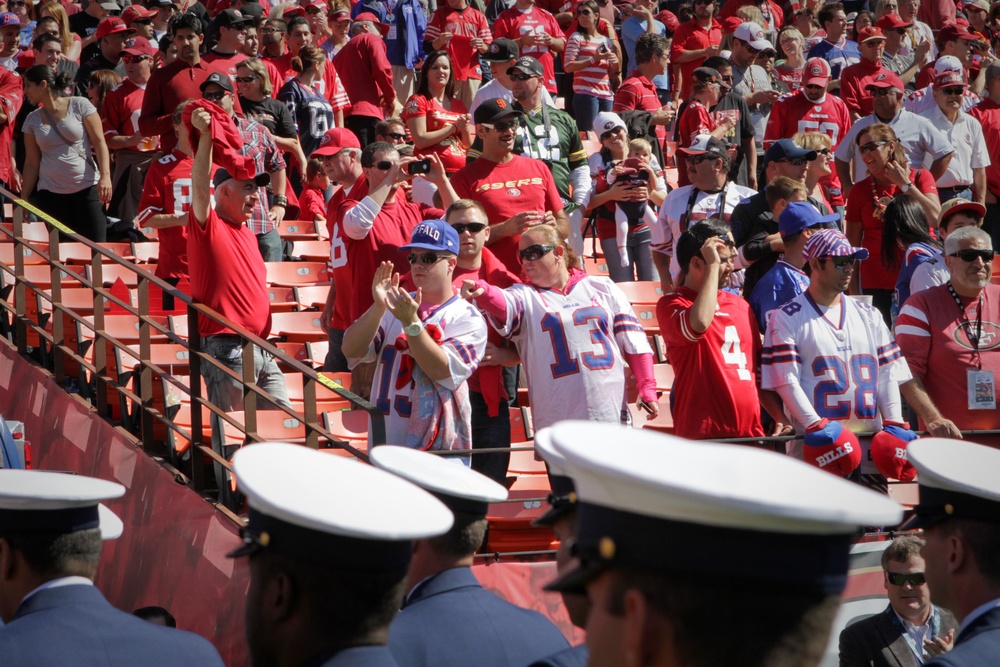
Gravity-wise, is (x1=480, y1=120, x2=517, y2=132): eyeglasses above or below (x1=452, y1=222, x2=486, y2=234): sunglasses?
above

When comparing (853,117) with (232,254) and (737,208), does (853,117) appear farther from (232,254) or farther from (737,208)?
(232,254)

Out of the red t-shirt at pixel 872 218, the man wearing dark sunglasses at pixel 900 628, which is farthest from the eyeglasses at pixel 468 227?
the red t-shirt at pixel 872 218

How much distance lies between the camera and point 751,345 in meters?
6.27

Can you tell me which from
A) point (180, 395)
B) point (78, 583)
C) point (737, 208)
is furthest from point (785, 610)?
point (737, 208)

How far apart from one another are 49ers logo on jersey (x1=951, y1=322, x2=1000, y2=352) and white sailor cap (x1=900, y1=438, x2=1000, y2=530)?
3.73 m

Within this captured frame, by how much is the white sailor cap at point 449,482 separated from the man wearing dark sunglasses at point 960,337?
12.4ft

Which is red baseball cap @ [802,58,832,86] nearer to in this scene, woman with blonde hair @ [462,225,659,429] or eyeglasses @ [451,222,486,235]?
eyeglasses @ [451,222,486,235]

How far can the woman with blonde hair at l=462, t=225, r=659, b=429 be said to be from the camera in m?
5.92

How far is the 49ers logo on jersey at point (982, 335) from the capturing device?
668 cm

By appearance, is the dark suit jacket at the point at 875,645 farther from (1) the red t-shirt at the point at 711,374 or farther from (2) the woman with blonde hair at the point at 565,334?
(2) the woman with blonde hair at the point at 565,334

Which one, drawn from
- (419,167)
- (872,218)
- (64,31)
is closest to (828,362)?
(419,167)

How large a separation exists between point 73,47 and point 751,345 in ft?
30.8

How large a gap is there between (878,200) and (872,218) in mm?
127

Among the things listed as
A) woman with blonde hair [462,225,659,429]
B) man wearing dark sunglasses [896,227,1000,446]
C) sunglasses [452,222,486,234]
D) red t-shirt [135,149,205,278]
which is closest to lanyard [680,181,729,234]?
man wearing dark sunglasses [896,227,1000,446]
